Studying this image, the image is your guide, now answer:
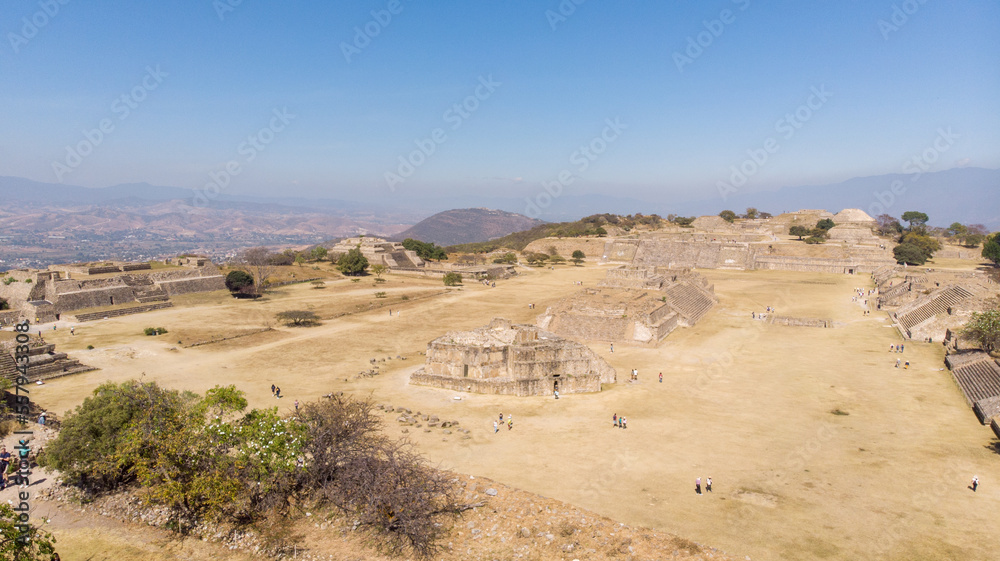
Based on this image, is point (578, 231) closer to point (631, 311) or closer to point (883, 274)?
point (883, 274)

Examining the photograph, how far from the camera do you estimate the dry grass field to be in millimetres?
11250

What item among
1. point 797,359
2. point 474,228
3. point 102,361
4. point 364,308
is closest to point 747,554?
point 797,359

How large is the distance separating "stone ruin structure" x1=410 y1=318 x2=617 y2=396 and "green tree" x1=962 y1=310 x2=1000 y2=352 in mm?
17493

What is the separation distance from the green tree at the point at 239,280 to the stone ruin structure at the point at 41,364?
1768 cm

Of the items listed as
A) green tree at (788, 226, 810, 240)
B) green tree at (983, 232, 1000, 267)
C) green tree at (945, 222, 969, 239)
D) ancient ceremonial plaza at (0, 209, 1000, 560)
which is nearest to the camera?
ancient ceremonial plaza at (0, 209, 1000, 560)

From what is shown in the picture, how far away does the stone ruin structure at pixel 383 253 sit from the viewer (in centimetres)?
6266

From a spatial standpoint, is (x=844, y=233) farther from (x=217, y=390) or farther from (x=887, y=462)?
(x=217, y=390)

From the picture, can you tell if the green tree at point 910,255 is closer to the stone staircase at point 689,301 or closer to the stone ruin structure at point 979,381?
the stone staircase at point 689,301

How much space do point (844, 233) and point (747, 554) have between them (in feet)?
257

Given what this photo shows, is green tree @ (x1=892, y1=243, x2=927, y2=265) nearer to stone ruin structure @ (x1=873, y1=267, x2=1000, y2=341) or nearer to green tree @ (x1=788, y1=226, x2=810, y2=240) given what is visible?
stone ruin structure @ (x1=873, y1=267, x2=1000, y2=341)

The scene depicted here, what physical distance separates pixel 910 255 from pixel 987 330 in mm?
43444

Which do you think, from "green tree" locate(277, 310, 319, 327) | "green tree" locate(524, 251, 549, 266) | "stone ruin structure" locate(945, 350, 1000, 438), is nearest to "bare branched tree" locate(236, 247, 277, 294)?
"green tree" locate(277, 310, 319, 327)

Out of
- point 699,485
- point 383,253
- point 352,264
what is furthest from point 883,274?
point 352,264

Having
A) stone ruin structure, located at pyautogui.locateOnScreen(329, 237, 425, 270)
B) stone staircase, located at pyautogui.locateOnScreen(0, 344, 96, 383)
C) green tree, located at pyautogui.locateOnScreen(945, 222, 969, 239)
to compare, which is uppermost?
green tree, located at pyautogui.locateOnScreen(945, 222, 969, 239)
